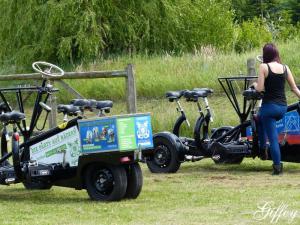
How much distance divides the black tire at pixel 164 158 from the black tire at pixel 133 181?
2.68m

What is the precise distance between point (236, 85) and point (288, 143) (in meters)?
7.67

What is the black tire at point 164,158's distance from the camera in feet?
40.9

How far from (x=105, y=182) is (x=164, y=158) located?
3022 mm

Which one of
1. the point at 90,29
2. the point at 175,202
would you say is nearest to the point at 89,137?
the point at 175,202

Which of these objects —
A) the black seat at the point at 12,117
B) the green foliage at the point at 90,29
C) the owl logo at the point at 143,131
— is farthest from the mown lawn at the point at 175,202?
the green foliage at the point at 90,29

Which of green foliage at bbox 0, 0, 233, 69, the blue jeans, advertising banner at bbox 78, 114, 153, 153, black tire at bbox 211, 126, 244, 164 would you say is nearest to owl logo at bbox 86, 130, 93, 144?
advertising banner at bbox 78, 114, 153, 153

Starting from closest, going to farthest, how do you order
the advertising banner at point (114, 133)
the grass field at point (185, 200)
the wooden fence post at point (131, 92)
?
1. the grass field at point (185, 200)
2. the advertising banner at point (114, 133)
3. the wooden fence post at point (131, 92)

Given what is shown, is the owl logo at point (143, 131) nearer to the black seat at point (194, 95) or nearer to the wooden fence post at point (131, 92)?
the black seat at point (194, 95)

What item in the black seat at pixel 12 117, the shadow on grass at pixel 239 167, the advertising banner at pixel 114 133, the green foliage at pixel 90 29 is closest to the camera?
the advertising banner at pixel 114 133

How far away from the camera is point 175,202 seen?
945 cm

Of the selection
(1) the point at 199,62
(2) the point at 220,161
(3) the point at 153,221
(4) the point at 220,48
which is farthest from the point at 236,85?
(3) the point at 153,221

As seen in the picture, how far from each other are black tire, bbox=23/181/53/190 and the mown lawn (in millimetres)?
83

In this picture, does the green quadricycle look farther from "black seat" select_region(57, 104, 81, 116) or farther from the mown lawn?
the mown lawn

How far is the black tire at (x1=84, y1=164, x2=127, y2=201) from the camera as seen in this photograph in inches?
374
